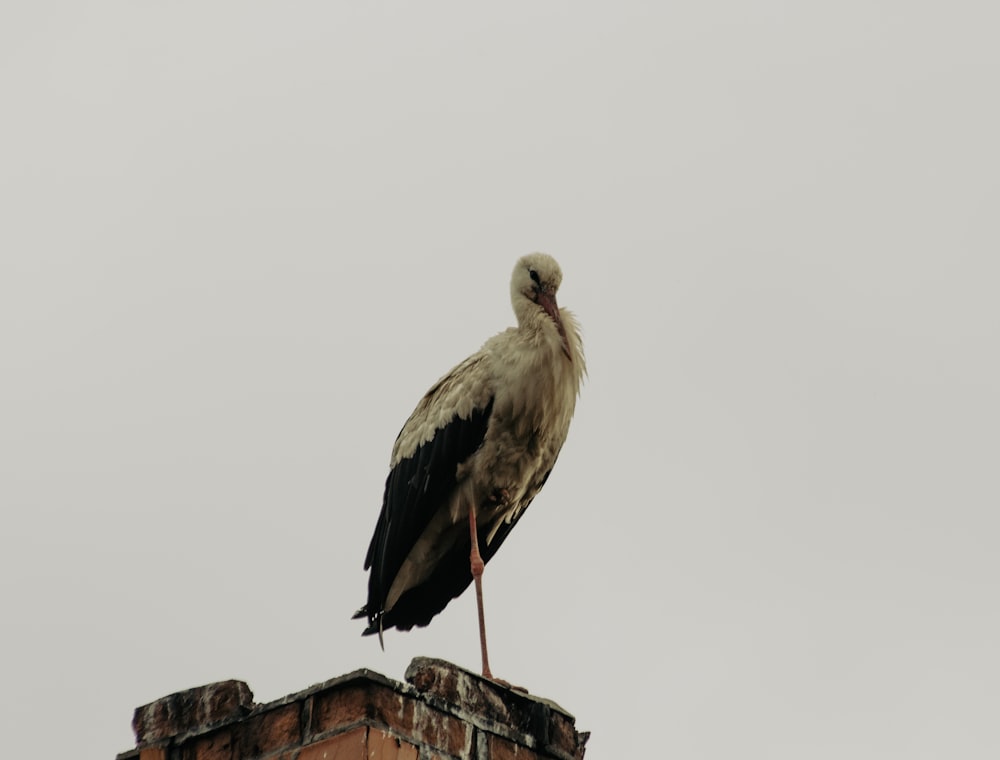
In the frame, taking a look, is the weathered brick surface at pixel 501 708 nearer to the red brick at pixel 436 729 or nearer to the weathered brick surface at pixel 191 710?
the red brick at pixel 436 729

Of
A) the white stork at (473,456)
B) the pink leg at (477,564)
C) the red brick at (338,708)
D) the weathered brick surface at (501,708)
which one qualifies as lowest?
the red brick at (338,708)

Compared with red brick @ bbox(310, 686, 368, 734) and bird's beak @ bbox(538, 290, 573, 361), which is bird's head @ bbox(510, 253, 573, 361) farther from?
red brick @ bbox(310, 686, 368, 734)

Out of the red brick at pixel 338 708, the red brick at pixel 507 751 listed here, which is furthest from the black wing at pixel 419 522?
the red brick at pixel 338 708

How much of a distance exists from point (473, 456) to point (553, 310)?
77cm

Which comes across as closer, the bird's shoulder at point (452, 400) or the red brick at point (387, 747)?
the red brick at point (387, 747)

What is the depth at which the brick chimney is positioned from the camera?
3.59 m

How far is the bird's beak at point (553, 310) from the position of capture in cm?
736

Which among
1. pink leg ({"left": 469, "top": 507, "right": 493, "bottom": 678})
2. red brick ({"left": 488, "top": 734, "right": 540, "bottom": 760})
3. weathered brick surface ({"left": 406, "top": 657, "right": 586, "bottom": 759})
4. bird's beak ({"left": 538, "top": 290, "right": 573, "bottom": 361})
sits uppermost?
bird's beak ({"left": 538, "top": 290, "right": 573, "bottom": 361})

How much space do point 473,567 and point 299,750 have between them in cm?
355

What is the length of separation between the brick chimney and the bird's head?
3.46 metres

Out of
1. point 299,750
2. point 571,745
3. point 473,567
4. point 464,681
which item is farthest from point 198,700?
point 473,567

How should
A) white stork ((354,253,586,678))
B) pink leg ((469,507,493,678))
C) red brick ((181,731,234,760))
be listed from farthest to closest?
white stork ((354,253,586,678)) → pink leg ((469,507,493,678)) → red brick ((181,731,234,760))

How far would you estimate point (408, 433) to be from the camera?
769cm

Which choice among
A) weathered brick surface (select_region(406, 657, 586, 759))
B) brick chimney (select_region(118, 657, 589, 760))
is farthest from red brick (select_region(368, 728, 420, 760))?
weathered brick surface (select_region(406, 657, 586, 759))
